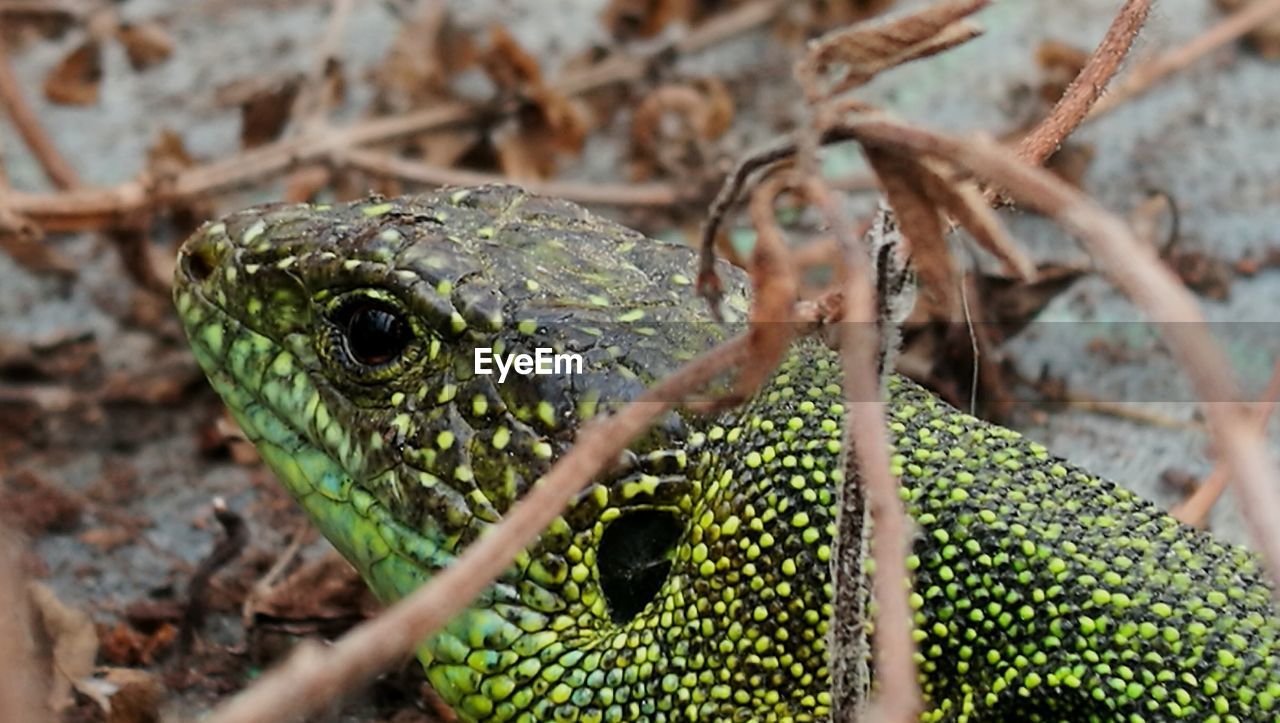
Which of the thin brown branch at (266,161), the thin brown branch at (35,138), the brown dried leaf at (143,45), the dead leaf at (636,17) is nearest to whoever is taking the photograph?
the thin brown branch at (266,161)

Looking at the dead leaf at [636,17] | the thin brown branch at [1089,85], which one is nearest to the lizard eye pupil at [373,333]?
the thin brown branch at [1089,85]

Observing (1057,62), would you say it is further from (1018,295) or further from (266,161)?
(266,161)

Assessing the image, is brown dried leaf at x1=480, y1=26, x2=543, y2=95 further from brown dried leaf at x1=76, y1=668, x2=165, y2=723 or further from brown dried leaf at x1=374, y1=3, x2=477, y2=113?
brown dried leaf at x1=76, y1=668, x2=165, y2=723

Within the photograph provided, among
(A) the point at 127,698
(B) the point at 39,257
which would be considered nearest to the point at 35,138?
(B) the point at 39,257

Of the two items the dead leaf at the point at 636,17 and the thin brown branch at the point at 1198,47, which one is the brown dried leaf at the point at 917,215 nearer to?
the thin brown branch at the point at 1198,47

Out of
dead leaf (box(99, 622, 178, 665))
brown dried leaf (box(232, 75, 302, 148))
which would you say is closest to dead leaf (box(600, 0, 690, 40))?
brown dried leaf (box(232, 75, 302, 148))

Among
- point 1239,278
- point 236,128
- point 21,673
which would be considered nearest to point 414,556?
point 21,673

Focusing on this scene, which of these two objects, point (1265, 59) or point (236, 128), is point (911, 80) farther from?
point (236, 128)
